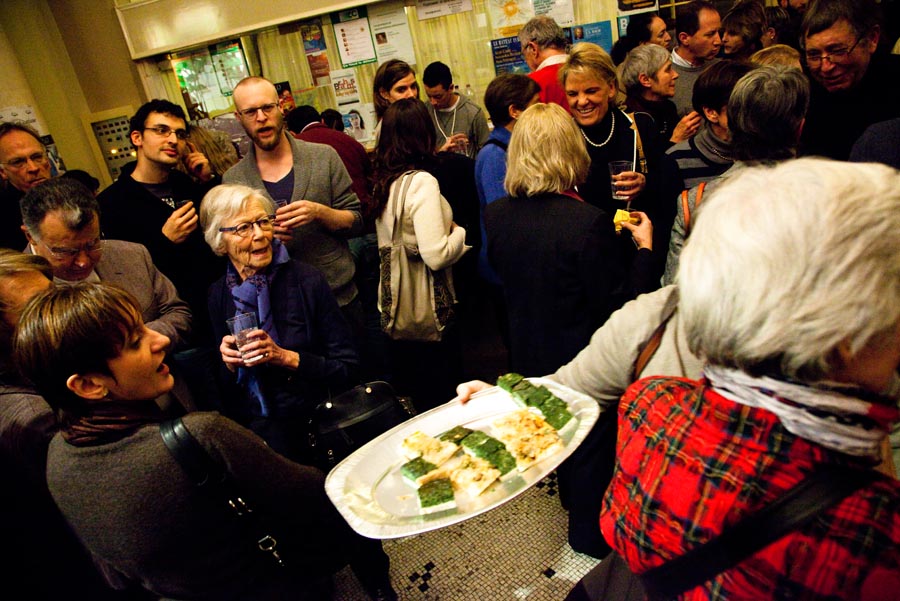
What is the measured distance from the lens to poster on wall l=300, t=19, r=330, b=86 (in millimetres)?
4984

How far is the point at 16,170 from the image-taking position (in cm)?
255

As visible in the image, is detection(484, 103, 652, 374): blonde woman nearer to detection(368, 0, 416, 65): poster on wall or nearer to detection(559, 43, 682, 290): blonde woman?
detection(559, 43, 682, 290): blonde woman

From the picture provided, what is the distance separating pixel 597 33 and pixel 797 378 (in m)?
4.60

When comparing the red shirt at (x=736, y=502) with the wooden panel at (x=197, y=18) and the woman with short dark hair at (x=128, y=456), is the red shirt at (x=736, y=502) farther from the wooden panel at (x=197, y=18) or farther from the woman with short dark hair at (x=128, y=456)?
the wooden panel at (x=197, y=18)

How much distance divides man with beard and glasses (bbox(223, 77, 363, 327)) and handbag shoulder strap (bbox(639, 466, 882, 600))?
6.66 feet

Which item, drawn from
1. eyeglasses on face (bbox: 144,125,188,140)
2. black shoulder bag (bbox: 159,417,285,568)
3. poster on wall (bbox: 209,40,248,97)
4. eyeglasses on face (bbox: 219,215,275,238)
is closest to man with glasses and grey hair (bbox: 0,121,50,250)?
eyeglasses on face (bbox: 144,125,188,140)

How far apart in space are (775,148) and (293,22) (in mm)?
4629

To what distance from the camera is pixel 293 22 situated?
4.98m

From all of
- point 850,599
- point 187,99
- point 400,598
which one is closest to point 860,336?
point 850,599

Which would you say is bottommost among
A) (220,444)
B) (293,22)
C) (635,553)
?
(635,553)

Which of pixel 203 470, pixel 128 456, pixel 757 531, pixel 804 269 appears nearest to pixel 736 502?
pixel 757 531

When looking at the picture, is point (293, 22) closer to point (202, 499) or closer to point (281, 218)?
point (281, 218)

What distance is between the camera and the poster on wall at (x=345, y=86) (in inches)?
201

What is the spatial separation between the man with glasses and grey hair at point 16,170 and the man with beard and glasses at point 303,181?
3.02 ft
